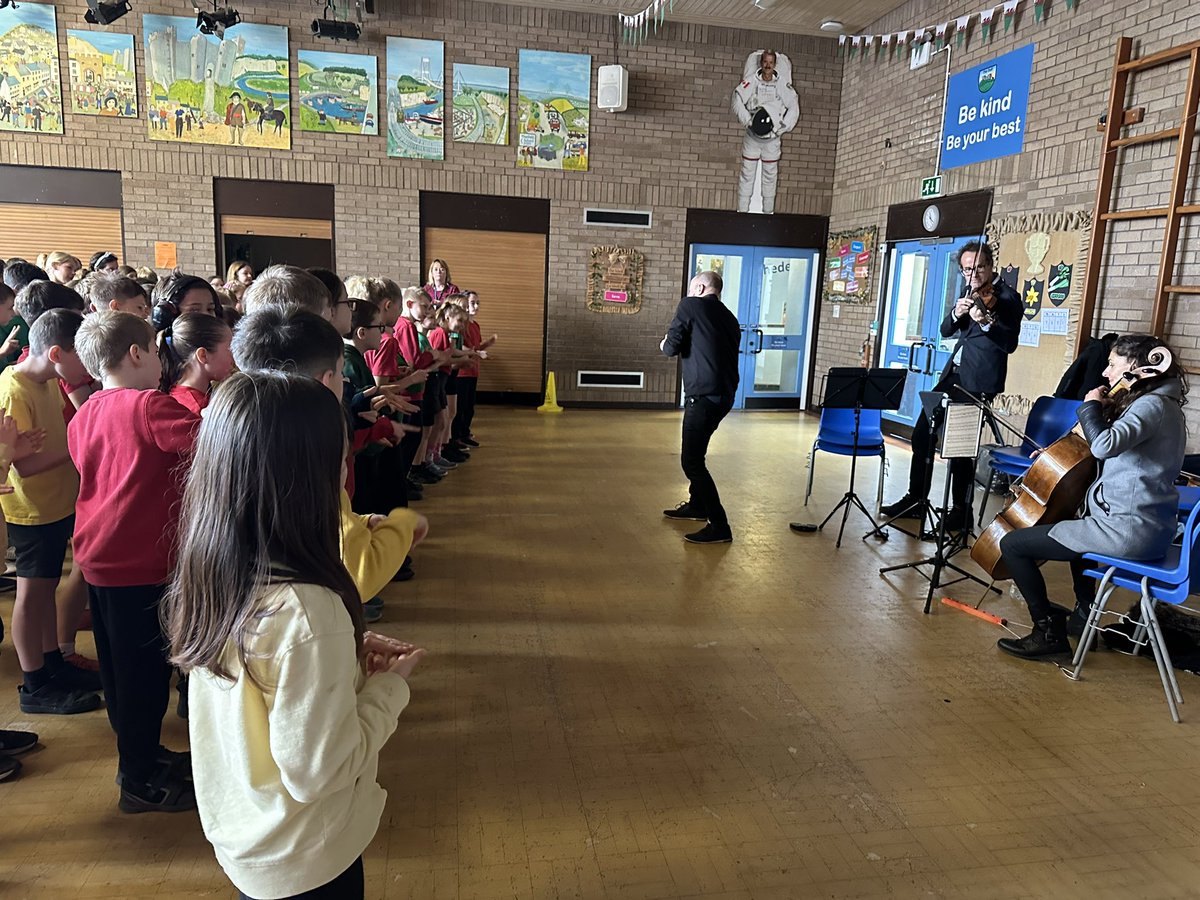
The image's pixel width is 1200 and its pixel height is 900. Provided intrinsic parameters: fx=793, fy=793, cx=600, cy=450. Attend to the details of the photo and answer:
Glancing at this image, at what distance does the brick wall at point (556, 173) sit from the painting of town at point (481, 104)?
0.13 meters

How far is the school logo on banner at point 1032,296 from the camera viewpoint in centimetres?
717

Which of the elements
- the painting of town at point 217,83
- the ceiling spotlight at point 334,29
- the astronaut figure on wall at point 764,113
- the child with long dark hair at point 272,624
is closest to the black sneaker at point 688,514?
the child with long dark hair at point 272,624

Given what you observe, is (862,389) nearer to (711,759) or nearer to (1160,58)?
(711,759)

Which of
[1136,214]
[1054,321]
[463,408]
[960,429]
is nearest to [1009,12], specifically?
[1136,214]

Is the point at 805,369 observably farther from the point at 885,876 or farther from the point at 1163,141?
the point at 885,876

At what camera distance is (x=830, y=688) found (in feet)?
11.0

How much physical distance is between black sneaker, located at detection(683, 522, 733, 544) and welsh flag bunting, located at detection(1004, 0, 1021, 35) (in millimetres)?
5995

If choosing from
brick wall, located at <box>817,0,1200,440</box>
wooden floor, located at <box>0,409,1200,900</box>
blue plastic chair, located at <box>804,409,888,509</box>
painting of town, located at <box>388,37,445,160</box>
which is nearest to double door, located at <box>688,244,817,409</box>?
brick wall, located at <box>817,0,1200,440</box>

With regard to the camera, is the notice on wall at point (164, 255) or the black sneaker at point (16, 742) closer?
the black sneaker at point (16, 742)

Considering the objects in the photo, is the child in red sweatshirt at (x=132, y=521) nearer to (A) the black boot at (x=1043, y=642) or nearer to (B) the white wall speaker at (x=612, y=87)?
(A) the black boot at (x=1043, y=642)

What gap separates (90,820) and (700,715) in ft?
6.73

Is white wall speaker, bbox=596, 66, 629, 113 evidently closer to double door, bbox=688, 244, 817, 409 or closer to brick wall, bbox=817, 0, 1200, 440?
double door, bbox=688, 244, 817, 409

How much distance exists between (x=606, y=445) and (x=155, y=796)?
6.32 meters

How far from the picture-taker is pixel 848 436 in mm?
5988
